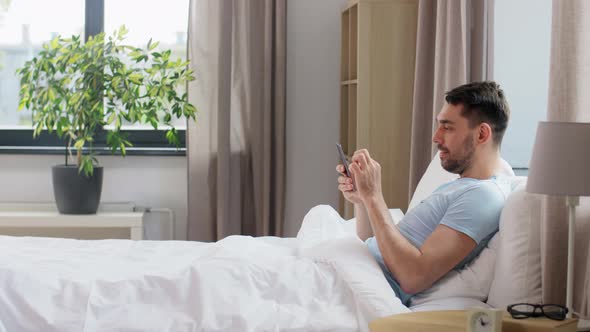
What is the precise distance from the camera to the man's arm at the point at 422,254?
2164mm

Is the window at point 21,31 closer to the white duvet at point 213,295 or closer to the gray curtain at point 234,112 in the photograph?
the gray curtain at point 234,112

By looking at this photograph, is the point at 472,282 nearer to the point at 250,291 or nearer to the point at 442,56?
Result: the point at 250,291

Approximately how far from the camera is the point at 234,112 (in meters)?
4.48

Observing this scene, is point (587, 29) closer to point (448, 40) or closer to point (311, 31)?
point (448, 40)

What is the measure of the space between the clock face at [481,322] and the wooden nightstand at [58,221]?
286 cm

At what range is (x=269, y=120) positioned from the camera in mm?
4422

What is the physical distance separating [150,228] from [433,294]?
2.66 metres

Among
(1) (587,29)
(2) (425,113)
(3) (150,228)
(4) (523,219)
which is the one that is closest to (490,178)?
(4) (523,219)

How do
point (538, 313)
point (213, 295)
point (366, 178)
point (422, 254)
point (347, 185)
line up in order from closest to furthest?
point (538, 313), point (213, 295), point (422, 254), point (366, 178), point (347, 185)

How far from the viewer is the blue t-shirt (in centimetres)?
218

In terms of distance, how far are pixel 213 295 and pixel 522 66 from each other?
74.0 inches

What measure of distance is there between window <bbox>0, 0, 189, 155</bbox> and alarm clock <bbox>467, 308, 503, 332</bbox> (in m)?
3.34

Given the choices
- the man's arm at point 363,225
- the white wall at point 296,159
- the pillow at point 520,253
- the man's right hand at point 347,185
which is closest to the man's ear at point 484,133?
the pillow at point 520,253

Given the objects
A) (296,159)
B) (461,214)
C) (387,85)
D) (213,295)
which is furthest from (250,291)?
(296,159)
